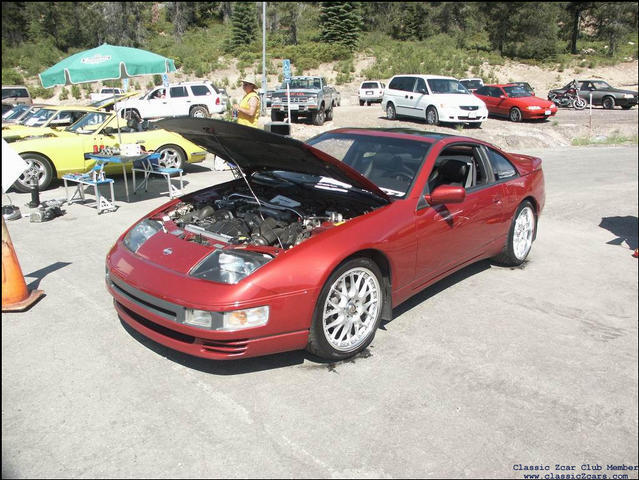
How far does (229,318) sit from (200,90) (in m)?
20.0

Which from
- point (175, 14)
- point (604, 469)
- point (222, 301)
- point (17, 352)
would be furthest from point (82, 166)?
point (175, 14)

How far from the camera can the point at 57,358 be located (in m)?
3.56

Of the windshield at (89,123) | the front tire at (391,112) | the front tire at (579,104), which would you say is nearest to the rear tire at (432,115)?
the front tire at (391,112)

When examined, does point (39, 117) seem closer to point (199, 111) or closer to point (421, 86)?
point (199, 111)

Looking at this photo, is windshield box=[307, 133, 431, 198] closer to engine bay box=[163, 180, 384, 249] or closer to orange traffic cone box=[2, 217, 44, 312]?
engine bay box=[163, 180, 384, 249]

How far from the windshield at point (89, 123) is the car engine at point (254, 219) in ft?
21.7

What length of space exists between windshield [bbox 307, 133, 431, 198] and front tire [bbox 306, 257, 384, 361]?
32.5 inches

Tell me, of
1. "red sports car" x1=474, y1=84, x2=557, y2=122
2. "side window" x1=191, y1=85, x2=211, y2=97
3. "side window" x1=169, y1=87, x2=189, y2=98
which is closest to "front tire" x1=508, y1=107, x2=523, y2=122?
"red sports car" x1=474, y1=84, x2=557, y2=122

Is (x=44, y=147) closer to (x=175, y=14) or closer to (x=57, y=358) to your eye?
(x=57, y=358)

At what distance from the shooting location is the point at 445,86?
63.4 ft

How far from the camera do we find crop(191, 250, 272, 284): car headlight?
10.7 ft

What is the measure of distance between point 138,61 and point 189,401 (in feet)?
26.5

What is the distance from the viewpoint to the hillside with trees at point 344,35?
14508mm

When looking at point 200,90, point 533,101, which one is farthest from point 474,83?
point 200,90
